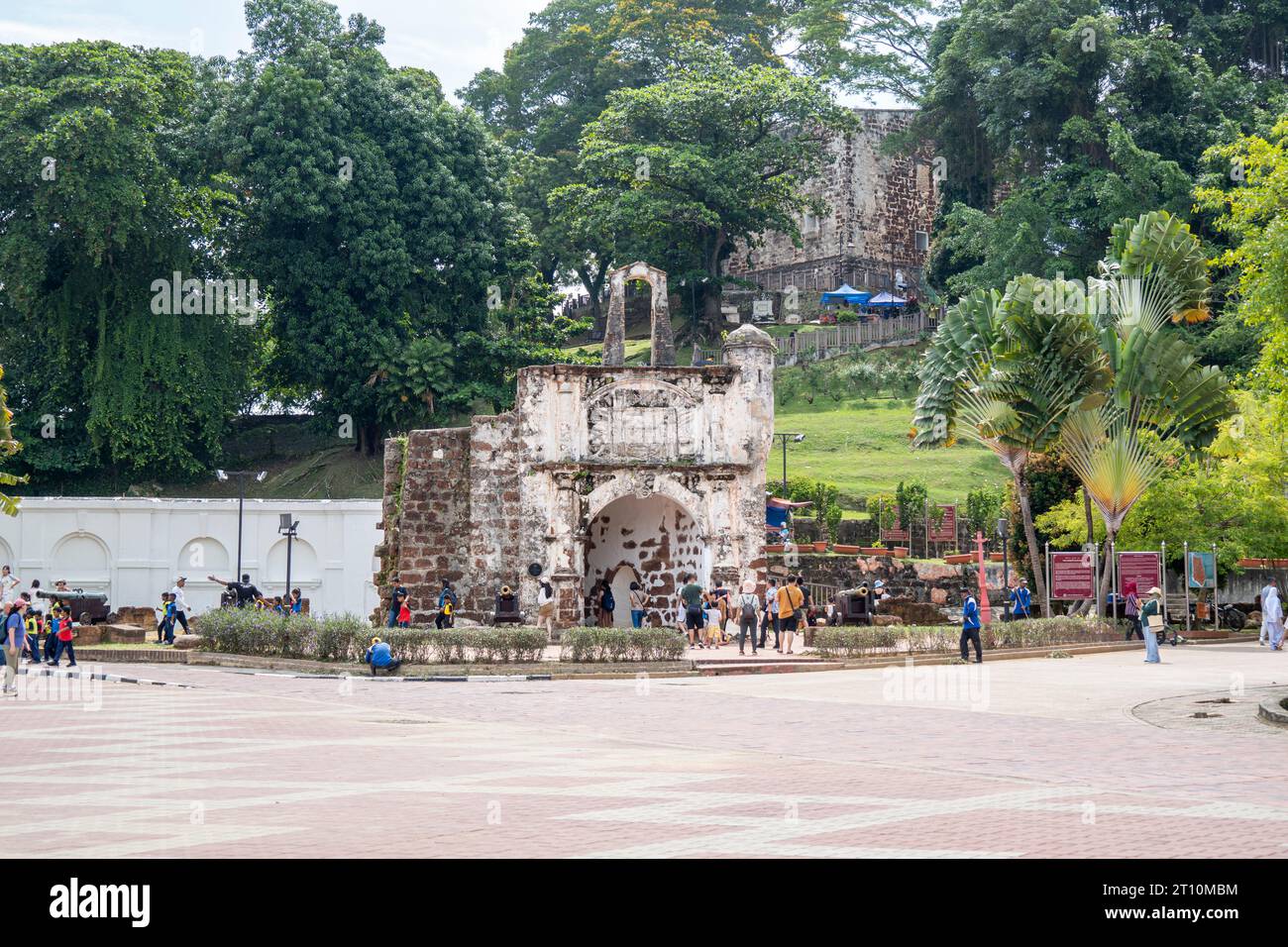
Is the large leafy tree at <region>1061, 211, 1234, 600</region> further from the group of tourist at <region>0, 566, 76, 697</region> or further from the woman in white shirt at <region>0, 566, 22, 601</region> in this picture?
the woman in white shirt at <region>0, 566, 22, 601</region>

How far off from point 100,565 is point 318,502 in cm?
670

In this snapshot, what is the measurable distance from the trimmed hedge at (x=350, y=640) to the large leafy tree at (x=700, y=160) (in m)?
40.1

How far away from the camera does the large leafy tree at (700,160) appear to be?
6775cm

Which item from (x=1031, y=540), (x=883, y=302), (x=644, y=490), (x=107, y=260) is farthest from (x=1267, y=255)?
(x=883, y=302)

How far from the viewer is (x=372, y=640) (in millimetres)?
27516

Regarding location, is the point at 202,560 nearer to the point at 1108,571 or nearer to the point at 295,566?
the point at 295,566

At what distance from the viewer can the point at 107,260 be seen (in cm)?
5581

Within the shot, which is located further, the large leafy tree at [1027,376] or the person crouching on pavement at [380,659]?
the large leafy tree at [1027,376]

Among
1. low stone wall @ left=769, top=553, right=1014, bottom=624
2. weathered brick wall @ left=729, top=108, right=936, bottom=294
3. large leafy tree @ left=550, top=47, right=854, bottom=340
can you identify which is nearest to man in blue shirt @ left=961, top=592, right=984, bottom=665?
low stone wall @ left=769, top=553, right=1014, bottom=624

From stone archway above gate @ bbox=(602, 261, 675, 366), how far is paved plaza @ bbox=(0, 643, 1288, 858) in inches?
567

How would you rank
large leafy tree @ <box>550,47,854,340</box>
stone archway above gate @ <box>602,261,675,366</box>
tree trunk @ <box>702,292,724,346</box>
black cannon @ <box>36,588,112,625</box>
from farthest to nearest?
tree trunk @ <box>702,292,724,346</box>, large leafy tree @ <box>550,47,854,340</box>, black cannon @ <box>36,588,112,625</box>, stone archway above gate @ <box>602,261,675,366</box>

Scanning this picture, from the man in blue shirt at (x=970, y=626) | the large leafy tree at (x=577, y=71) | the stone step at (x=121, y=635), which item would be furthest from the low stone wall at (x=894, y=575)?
the large leafy tree at (x=577, y=71)

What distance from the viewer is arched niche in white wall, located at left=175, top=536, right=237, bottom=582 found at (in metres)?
46.0

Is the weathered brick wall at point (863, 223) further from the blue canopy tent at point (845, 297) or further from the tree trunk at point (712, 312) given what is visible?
the tree trunk at point (712, 312)
